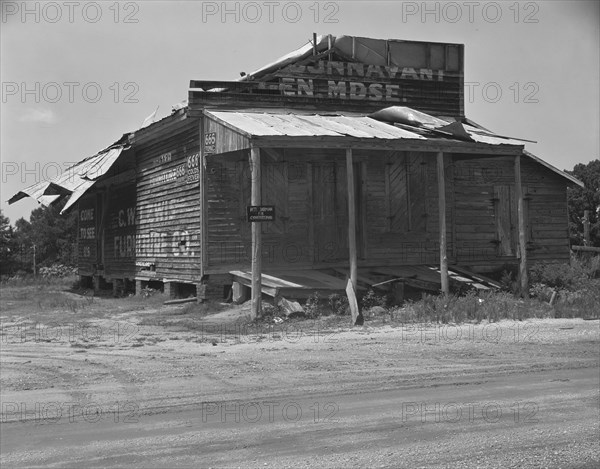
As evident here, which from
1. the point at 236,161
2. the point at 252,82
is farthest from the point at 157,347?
the point at 252,82

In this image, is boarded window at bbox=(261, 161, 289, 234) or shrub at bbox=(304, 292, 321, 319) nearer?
shrub at bbox=(304, 292, 321, 319)

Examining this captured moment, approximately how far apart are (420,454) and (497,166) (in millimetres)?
16178

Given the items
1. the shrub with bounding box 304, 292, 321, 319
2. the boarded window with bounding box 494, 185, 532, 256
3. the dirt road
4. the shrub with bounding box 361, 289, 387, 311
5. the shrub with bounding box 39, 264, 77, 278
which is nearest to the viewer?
the dirt road

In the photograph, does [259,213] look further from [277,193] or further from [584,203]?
[584,203]

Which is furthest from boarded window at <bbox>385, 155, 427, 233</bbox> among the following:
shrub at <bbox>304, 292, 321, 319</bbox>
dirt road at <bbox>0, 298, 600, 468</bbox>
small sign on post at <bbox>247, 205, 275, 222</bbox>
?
dirt road at <bbox>0, 298, 600, 468</bbox>

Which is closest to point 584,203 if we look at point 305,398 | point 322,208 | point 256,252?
point 322,208

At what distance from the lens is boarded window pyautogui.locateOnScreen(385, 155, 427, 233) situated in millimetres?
18422

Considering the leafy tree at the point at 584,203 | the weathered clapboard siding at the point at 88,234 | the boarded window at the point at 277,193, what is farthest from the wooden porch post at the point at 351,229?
the leafy tree at the point at 584,203

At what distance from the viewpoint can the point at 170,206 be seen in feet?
62.9

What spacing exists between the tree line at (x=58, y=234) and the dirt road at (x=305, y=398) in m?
29.0

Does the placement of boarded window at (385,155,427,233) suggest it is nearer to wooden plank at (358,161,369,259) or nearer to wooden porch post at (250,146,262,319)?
wooden plank at (358,161,369,259)

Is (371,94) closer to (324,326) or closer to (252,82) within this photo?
(252,82)

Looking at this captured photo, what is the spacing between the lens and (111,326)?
45.0 feet

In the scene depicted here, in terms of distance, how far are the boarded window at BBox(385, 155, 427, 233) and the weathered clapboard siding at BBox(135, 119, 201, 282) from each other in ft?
16.2
